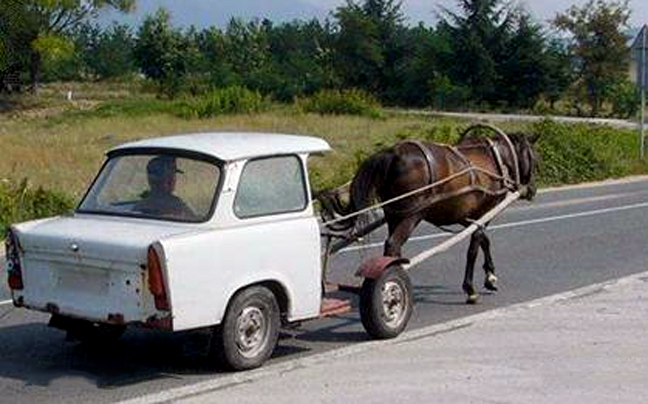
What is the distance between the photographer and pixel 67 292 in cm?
840

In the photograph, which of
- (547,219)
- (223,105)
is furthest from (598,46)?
(547,219)

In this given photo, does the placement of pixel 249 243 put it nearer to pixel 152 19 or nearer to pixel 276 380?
pixel 276 380

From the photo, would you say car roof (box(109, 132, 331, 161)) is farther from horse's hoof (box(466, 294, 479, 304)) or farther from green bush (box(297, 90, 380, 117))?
green bush (box(297, 90, 380, 117))

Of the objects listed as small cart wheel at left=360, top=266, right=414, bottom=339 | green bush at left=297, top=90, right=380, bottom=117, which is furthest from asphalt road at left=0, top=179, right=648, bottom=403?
green bush at left=297, top=90, right=380, bottom=117

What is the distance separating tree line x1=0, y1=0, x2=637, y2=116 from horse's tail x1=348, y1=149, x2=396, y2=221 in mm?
51999

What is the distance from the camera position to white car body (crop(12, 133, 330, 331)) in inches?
313

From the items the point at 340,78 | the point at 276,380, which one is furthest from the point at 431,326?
the point at 340,78

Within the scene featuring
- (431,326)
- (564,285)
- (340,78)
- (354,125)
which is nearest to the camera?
(431,326)

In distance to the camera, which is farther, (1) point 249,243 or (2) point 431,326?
(2) point 431,326

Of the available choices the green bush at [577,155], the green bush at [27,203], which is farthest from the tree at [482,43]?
the green bush at [27,203]

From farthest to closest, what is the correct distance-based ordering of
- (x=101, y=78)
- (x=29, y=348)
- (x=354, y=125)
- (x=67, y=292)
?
(x=101, y=78) < (x=354, y=125) < (x=29, y=348) < (x=67, y=292)

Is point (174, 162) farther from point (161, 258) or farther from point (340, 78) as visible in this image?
point (340, 78)

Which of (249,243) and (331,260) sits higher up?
(249,243)

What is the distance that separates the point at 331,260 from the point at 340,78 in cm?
6470
